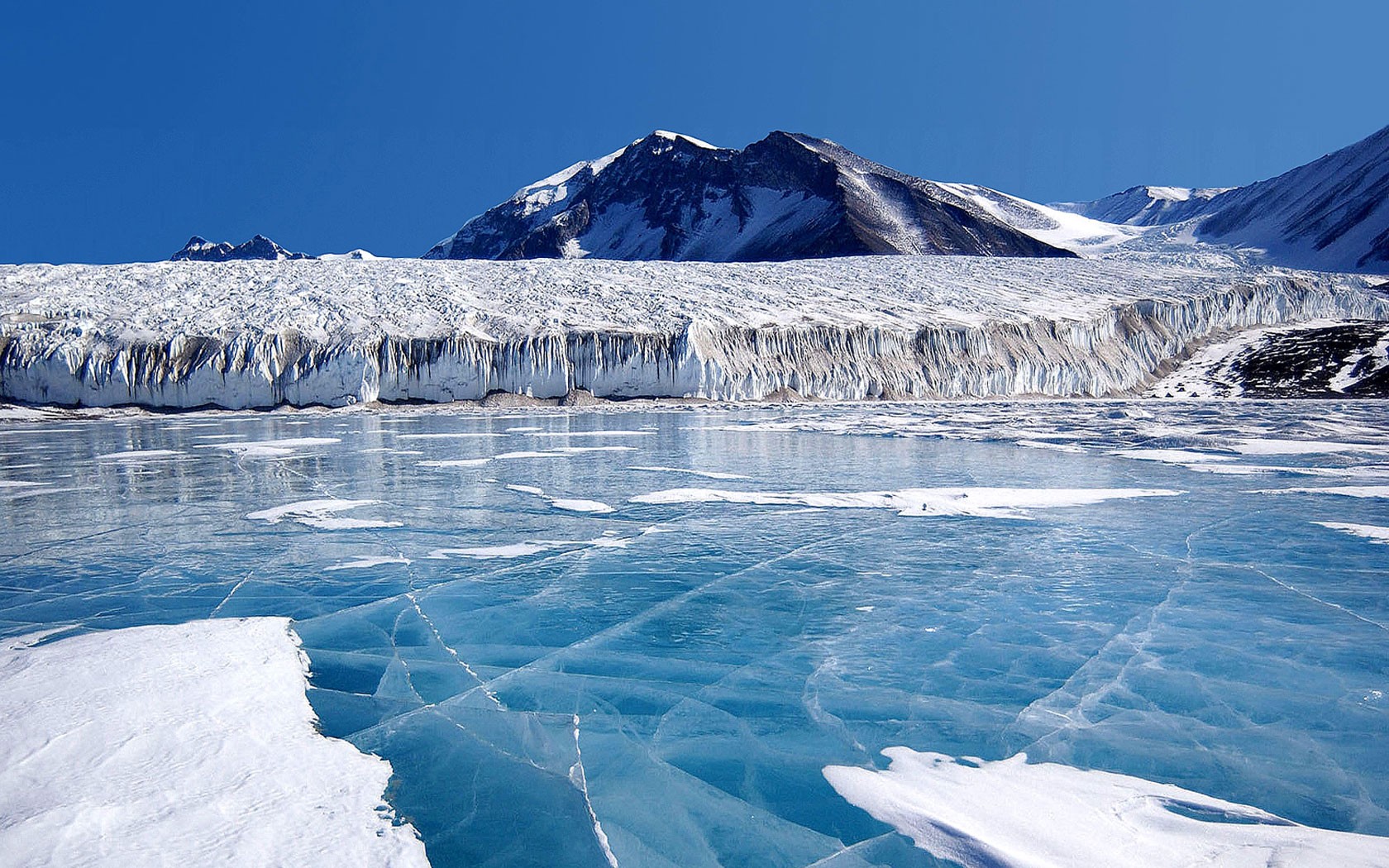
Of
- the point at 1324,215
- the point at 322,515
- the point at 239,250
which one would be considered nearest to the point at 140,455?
the point at 322,515

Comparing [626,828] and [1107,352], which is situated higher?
[1107,352]

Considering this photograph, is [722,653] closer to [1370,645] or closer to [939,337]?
[1370,645]

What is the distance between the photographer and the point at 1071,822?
2.56m

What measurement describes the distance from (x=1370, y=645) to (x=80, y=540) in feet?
29.0

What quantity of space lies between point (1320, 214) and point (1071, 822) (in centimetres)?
8871

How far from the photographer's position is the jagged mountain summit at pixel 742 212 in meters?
77.2

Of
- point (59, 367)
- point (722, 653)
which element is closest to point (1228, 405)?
point (722, 653)

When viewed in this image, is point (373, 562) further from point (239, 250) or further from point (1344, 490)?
point (239, 250)

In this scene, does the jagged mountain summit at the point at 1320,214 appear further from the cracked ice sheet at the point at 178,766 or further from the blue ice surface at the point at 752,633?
the cracked ice sheet at the point at 178,766

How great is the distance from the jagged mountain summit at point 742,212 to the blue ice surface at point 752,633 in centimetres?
6405

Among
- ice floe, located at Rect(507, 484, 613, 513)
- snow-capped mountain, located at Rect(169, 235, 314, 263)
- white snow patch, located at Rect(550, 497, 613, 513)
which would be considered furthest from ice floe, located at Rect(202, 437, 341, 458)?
snow-capped mountain, located at Rect(169, 235, 314, 263)

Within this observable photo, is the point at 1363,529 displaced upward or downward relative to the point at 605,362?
downward

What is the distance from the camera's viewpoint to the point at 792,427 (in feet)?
59.4

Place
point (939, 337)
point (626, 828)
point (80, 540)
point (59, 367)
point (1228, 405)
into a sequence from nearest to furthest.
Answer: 1. point (626, 828)
2. point (80, 540)
3. point (1228, 405)
4. point (59, 367)
5. point (939, 337)
